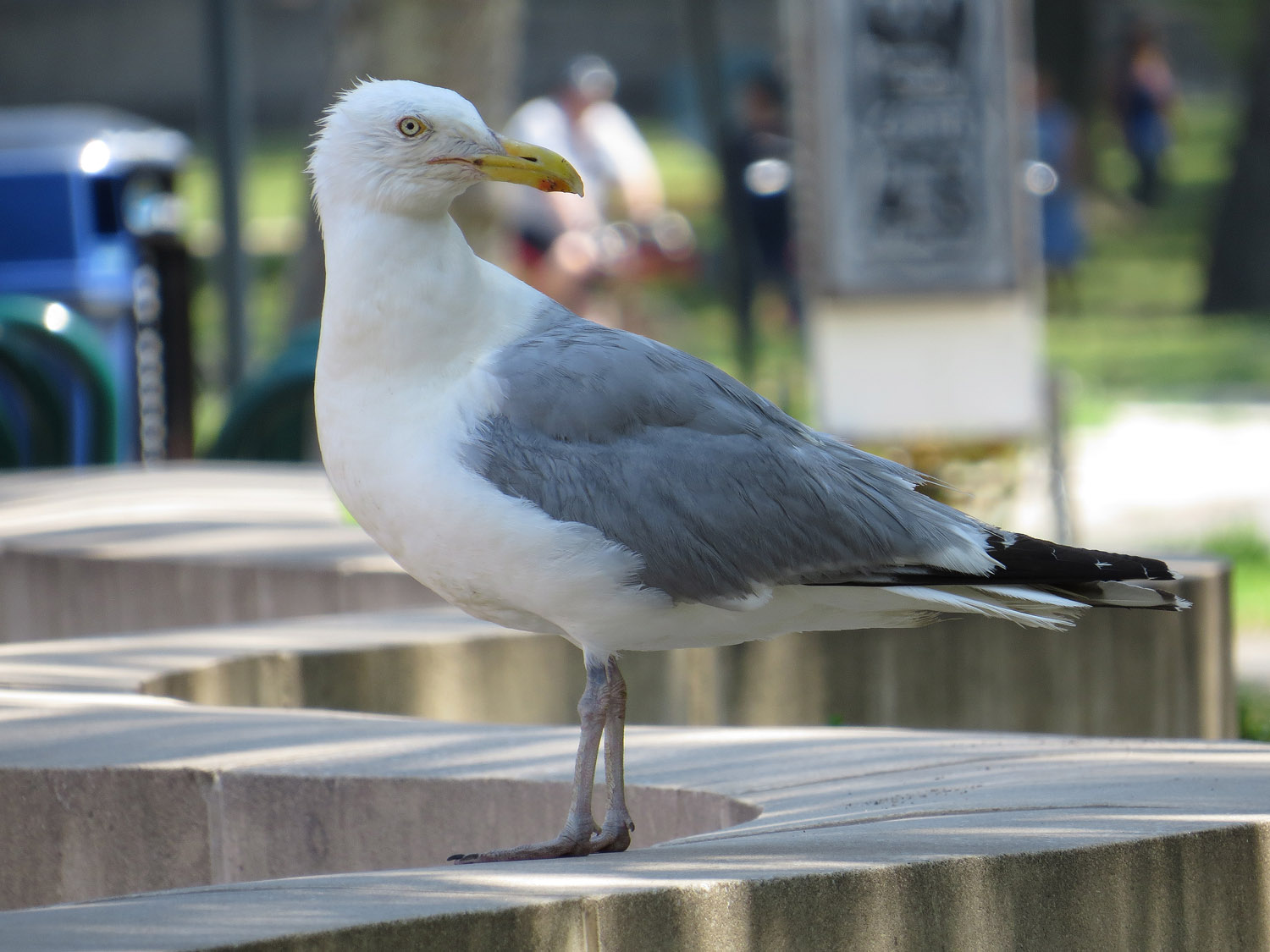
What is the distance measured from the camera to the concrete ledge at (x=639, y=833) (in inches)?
115

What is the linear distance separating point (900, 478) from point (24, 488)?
198 inches

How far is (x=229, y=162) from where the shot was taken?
11688mm

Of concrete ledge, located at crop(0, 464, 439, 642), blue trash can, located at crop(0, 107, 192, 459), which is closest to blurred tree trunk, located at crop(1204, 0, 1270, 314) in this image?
blue trash can, located at crop(0, 107, 192, 459)

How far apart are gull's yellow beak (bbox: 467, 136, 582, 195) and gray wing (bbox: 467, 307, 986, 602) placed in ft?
0.92

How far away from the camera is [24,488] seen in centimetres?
796

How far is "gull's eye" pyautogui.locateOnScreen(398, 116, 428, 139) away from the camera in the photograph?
359cm

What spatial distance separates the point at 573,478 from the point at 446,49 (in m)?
7.30

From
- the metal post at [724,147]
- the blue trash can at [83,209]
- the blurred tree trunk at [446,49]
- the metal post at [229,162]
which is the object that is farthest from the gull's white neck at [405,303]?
the metal post at [724,147]

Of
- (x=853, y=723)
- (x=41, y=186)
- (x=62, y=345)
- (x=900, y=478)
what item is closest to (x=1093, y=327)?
(x=41, y=186)

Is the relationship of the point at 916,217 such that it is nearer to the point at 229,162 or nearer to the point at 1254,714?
the point at 1254,714

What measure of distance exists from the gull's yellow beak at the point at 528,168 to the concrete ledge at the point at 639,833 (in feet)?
3.86

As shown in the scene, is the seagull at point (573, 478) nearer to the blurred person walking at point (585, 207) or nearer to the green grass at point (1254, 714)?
Result: the green grass at point (1254, 714)

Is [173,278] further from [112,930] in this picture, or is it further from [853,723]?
[112,930]

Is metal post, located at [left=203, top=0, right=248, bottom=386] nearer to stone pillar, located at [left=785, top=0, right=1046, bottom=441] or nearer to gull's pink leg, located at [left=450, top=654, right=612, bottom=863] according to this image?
stone pillar, located at [left=785, top=0, right=1046, bottom=441]
